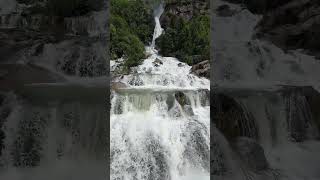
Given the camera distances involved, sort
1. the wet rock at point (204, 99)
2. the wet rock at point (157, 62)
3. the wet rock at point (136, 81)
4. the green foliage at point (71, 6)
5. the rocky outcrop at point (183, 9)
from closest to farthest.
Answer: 1. the green foliage at point (71, 6)
2. the wet rock at point (204, 99)
3. the wet rock at point (136, 81)
4. the wet rock at point (157, 62)
5. the rocky outcrop at point (183, 9)

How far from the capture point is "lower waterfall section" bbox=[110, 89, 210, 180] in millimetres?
7605

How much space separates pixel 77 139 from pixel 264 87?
2040 millimetres

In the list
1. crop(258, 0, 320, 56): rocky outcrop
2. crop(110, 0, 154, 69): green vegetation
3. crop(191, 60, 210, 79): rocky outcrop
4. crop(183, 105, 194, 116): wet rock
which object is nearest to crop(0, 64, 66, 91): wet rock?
crop(258, 0, 320, 56): rocky outcrop

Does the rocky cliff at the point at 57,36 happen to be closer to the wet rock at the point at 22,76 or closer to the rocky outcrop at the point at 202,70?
the wet rock at the point at 22,76

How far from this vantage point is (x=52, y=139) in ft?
12.4

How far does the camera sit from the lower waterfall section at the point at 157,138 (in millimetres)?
7605

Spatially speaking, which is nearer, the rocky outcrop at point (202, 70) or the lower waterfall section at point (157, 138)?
the lower waterfall section at point (157, 138)

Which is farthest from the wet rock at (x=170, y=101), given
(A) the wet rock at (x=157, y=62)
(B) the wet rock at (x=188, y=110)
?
(A) the wet rock at (x=157, y=62)

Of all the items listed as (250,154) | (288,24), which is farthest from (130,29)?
(250,154)

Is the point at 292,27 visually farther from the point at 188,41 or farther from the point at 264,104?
the point at 188,41

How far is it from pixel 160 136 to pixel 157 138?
111 millimetres

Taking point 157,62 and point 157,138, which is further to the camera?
point 157,62

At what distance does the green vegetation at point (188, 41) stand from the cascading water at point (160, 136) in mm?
6485

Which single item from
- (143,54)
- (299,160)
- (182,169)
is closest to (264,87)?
(299,160)
